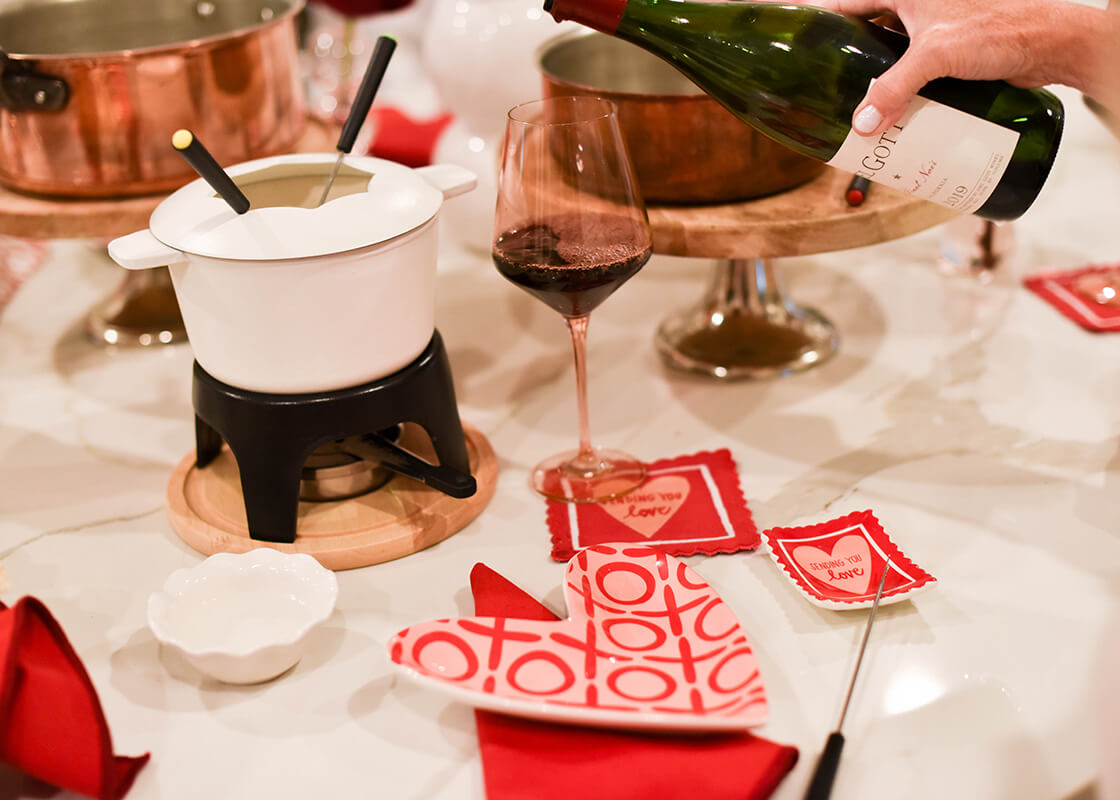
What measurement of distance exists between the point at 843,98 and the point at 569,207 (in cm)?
27

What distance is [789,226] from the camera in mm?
944

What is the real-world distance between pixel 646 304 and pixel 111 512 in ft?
2.35

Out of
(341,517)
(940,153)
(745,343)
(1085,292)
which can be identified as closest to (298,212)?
(341,517)

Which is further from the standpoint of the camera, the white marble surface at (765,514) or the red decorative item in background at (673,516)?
the red decorative item in background at (673,516)

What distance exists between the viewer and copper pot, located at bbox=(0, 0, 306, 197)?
1.04m

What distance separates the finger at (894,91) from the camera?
762 mm

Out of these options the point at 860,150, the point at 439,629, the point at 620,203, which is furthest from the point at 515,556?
the point at 860,150

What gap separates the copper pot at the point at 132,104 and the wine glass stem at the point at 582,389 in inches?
18.6

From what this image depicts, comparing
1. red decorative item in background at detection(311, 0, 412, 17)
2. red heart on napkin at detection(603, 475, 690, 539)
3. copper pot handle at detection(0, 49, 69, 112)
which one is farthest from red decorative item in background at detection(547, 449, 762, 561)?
red decorative item in background at detection(311, 0, 412, 17)

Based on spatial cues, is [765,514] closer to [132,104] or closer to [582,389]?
[582,389]

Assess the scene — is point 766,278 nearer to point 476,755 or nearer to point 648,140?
point 648,140

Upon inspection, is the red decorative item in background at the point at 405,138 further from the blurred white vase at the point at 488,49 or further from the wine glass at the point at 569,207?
the wine glass at the point at 569,207

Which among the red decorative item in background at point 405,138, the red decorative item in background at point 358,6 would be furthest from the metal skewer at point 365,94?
the red decorative item in background at point 358,6

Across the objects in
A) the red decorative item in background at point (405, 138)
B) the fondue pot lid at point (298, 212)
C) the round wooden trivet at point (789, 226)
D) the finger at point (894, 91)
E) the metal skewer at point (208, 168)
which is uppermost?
the finger at point (894, 91)
